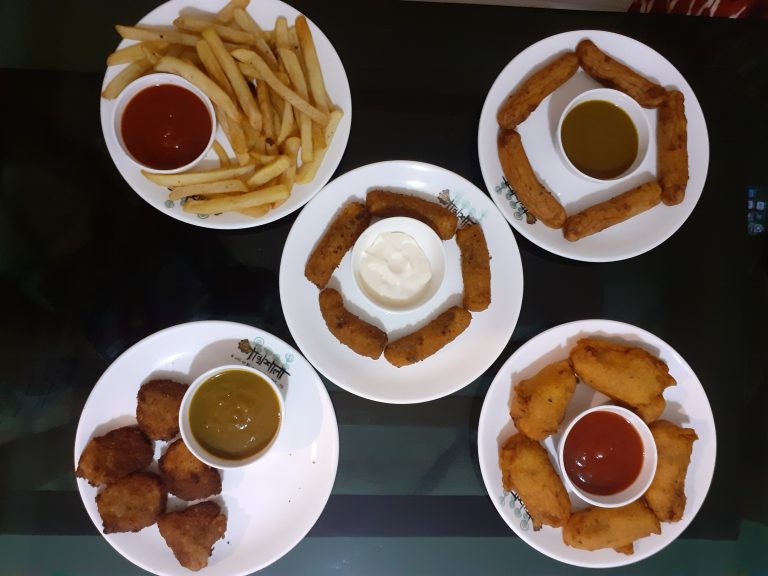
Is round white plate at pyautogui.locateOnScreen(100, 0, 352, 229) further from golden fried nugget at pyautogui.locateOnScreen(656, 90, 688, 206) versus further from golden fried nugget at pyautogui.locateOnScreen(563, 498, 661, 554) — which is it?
golden fried nugget at pyautogui.locateOnScreen(563, 498, 661, 554)

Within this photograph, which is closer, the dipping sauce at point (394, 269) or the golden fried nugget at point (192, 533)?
the golden fried nugget at point (192, 533)

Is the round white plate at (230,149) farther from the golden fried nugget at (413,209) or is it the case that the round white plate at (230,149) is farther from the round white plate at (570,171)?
the round white plate at (570,171)

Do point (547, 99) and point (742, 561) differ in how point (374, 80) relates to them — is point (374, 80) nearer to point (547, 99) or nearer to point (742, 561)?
point (547, 99)

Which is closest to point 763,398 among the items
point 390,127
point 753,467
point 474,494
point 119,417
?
point 753,467

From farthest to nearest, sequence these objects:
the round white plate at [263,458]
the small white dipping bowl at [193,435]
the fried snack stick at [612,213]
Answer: the fried snack stick at [612,213] → the round white plate at [263,458] → the small white dipping bowl at [193,435]

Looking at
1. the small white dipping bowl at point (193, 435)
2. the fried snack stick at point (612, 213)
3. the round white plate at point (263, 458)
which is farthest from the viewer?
the fried snack stick at point (612, 213)

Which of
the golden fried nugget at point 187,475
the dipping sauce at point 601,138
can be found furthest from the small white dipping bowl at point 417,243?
the golden fried nugget at point 187,475

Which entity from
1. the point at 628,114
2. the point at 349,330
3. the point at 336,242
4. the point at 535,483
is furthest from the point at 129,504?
the point at 628,114
